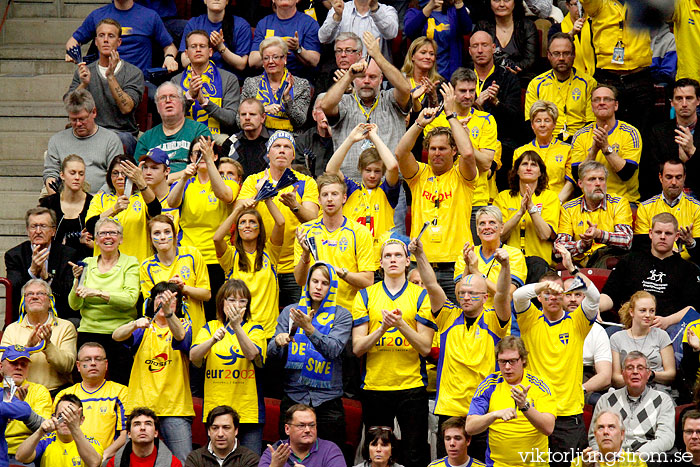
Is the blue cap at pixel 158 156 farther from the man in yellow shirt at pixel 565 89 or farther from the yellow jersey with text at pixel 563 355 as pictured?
the man in yellow shirt at pixel 565 89

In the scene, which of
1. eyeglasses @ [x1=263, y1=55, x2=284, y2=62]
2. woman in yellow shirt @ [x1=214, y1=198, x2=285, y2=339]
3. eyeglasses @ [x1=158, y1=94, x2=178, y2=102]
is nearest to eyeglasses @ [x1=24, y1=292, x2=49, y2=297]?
woman in yellow shirt @ [x1=214, y1=198, x2=285, y2=339]

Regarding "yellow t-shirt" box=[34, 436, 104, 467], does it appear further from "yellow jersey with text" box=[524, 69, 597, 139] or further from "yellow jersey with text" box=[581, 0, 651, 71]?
"yellow jersey with text" box=[581, 0, 651, 71]

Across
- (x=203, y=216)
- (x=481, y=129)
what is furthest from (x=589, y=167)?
(x=203, y=216)

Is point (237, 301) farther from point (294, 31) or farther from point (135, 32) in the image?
point (135, 32)

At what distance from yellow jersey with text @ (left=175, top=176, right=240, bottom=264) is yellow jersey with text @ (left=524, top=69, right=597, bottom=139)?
3431mm

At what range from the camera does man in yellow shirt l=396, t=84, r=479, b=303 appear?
356 inches

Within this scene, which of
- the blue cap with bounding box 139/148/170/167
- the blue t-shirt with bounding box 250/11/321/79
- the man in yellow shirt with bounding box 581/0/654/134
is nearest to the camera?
the blue cap with bounding box 139/148/170/167

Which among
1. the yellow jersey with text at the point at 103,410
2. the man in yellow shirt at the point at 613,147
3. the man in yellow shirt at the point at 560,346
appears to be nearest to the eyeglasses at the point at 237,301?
the yellow jersey with text at the point at 103,410

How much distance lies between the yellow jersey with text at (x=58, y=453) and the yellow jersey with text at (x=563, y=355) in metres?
3.33

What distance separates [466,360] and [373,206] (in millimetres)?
1811

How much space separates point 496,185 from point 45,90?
5.22 m

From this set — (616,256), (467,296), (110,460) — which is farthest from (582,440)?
(110,460)

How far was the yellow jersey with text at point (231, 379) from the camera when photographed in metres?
8.39

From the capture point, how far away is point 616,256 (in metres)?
9.74
